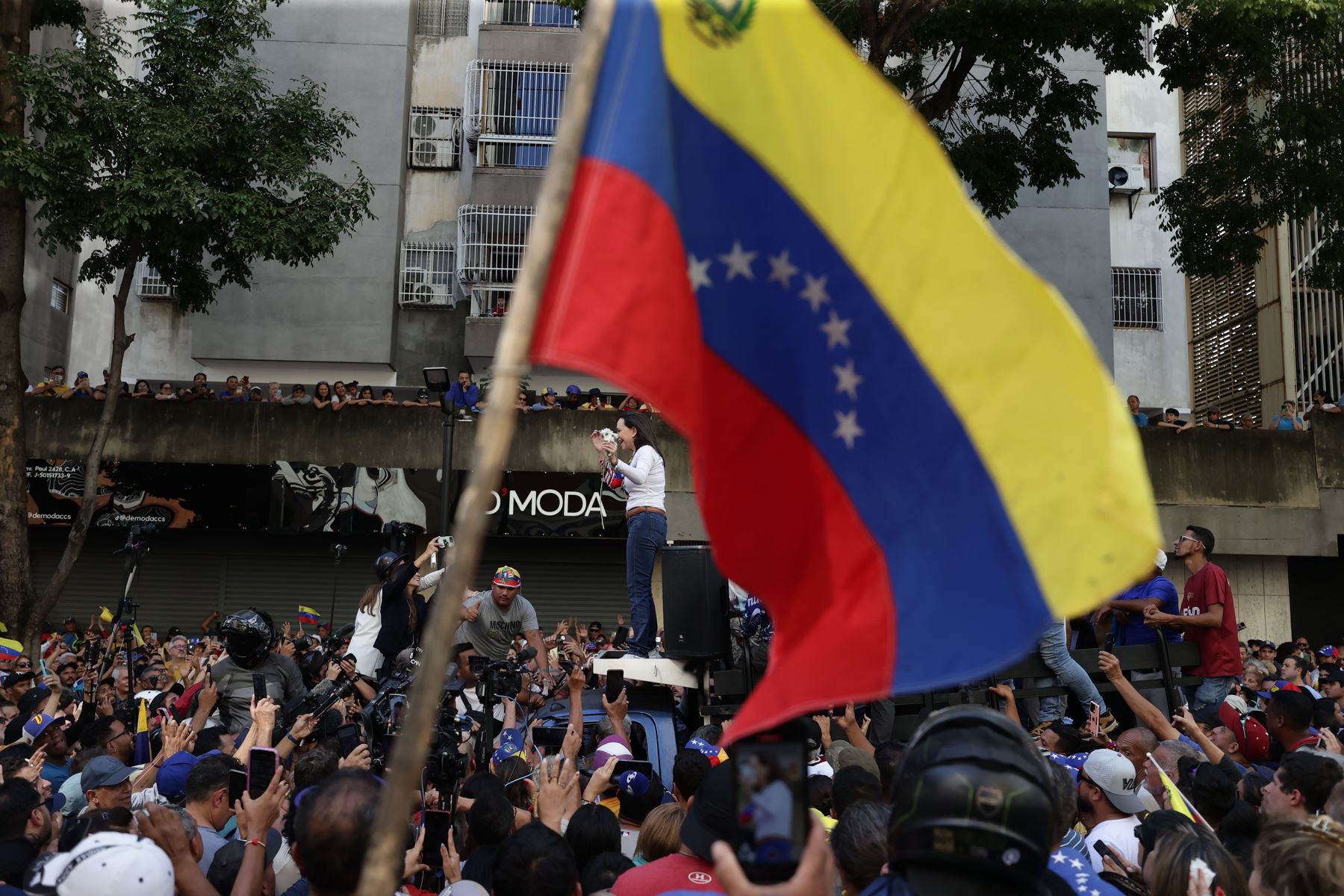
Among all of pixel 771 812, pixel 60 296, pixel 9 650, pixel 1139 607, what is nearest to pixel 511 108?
pixel 60 296

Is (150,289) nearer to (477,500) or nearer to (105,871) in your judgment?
(105,871)

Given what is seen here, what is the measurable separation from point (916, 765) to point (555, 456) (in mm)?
19559

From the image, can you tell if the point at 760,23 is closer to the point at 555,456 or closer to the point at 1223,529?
the point at 555,456

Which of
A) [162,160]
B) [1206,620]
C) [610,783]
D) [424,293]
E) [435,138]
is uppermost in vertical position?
[435,138]

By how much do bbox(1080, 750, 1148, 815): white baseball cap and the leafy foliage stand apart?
14.7 metres

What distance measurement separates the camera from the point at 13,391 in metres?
17.5

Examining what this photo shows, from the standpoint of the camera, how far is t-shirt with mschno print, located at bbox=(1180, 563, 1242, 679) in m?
9.73

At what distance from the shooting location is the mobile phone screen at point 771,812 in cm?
217

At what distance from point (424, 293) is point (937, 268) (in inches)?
1035

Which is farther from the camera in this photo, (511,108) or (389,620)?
(511,108)

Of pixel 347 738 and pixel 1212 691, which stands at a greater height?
pixel 1212 691

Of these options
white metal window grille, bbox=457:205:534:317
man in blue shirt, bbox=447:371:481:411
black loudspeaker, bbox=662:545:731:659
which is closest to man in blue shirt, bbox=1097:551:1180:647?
black loudspeaker, bbox=662:545:731:659

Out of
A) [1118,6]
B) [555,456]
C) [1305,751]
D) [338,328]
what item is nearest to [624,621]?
[555,456]

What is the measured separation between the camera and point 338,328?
1078 inches
